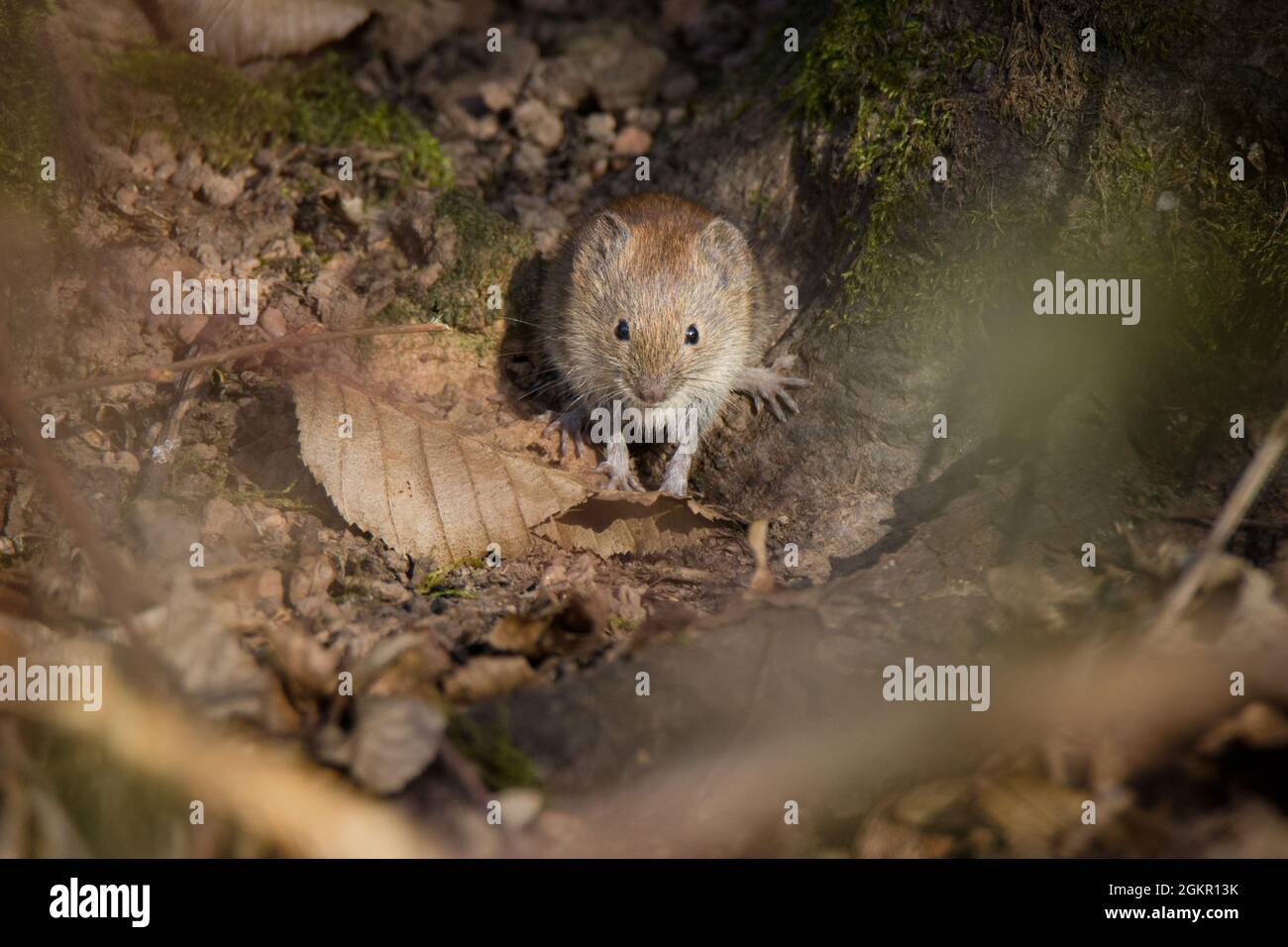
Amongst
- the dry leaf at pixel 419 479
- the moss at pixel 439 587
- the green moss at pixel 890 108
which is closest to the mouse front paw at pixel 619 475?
the dry leaf at pixel 419 479

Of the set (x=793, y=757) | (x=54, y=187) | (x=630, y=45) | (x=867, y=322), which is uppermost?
(x=630, y=45)

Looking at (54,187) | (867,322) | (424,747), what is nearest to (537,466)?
(867,322)

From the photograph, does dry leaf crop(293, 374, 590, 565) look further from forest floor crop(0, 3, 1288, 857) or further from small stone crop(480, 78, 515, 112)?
small stone crop(480, 78, 515, 112)

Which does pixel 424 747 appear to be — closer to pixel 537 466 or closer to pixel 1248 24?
pixel 537 466

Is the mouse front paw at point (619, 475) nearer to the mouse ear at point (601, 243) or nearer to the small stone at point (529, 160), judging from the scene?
the mouse ear at point (601, 243)

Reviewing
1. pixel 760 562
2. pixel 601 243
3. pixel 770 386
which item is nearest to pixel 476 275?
pixel 601 243

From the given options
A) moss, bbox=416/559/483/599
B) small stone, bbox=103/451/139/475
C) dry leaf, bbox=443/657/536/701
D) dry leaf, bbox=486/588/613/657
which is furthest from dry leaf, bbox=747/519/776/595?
small stone, bbox=103/451/139/475
